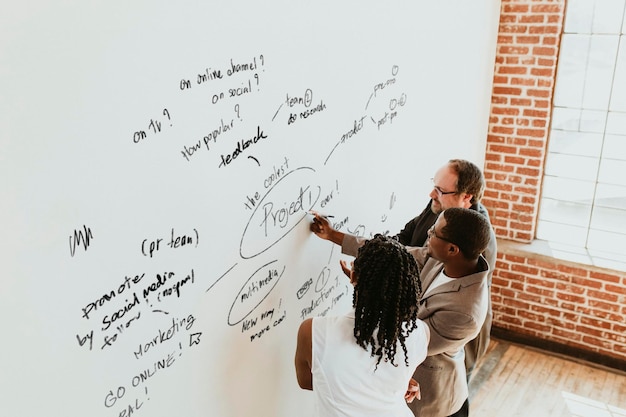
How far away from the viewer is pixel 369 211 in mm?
2617

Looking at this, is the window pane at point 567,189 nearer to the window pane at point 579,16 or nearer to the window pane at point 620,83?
the window pane at point 620,83

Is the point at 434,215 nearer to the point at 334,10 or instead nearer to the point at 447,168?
the point at 447,168

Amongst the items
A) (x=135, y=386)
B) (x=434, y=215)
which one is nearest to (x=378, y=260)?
(x=135, y=386)

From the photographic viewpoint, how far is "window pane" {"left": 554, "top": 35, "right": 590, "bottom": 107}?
3811 mm

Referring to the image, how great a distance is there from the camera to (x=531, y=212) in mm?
4059

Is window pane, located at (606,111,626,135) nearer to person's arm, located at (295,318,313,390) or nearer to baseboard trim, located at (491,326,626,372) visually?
baseboard trim, located at (491,326,626,372)

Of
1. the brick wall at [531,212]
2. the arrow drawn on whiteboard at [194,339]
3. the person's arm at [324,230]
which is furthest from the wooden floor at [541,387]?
the arrow drawn on whiteboard at [194,339]

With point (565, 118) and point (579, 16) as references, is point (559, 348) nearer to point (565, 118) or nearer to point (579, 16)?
point (565, 118)

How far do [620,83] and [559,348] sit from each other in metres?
1.81

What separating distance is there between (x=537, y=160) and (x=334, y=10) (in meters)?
2.41

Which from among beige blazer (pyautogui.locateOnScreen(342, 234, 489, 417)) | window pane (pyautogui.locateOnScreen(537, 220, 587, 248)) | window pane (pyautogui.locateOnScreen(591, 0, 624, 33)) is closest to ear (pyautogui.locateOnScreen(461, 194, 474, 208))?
beige blazer (pyautogui.locateOnScreen(342, 234, 489, 417))

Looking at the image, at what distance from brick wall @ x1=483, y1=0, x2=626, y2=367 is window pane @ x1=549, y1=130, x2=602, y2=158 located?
9 centimetres

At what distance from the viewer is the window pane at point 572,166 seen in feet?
12.9

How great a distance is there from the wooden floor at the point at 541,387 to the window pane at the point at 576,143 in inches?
55.0
